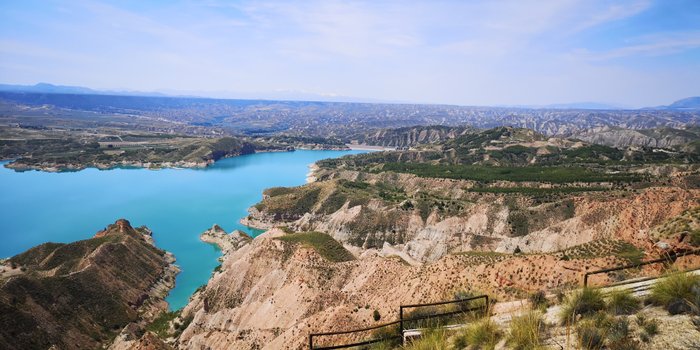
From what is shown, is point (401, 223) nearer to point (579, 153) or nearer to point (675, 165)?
point (675, 165)

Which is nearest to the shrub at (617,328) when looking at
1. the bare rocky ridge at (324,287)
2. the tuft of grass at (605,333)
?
the tuft of grass at (605,333)

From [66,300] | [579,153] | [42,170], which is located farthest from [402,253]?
[42,170]

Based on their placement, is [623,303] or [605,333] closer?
[605,333]

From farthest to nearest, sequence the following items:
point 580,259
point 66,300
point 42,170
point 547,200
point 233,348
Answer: point 42,170
point 547,200
point 66,300
point 233,348
point 580,259

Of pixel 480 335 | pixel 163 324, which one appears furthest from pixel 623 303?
pixel 163 324

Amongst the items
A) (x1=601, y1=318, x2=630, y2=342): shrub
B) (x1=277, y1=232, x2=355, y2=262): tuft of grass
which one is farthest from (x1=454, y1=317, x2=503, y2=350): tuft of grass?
(x1=277, y1=232, x2=355, y2=262): tuft of grass

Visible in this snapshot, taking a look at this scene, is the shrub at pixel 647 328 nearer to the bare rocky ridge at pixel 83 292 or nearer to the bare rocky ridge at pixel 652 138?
the bare rocky ridge at pixel 83 292

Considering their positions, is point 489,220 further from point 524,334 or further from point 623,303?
point 524,334
